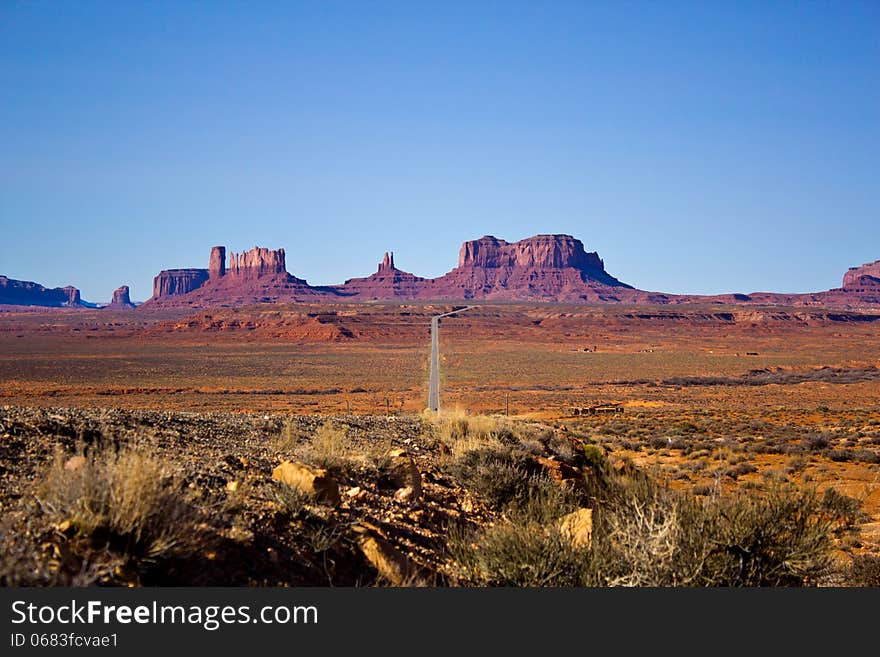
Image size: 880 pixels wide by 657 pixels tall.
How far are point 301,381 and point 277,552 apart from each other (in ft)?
162

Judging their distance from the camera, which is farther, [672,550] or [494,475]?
[494,475]

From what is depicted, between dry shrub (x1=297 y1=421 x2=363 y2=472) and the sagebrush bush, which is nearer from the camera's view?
dry shrub (x1=297 y1=421 x2=363 y2=472)

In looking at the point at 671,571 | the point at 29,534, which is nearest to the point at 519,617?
the point at 671,571

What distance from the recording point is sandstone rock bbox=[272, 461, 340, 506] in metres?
6.87

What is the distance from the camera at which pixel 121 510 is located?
15.3ft

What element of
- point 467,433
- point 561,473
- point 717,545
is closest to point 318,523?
point 717,545

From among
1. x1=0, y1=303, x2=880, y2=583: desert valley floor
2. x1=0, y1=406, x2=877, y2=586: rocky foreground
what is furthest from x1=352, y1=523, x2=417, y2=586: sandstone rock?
x1=0, y1=303, x2=880, y2=583: desert valley floor

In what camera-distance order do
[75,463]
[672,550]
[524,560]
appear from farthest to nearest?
[75,463] → [524,560] → [672,550]

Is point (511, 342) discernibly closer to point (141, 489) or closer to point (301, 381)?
point (301, 381)

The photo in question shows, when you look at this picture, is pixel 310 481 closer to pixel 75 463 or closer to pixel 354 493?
pixel 354 493

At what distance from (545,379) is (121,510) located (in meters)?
Answer: 52.8

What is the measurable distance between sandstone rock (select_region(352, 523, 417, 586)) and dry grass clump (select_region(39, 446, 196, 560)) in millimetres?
1658

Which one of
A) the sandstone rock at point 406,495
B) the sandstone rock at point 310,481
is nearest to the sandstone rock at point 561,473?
the sandstone rock at point 406,495

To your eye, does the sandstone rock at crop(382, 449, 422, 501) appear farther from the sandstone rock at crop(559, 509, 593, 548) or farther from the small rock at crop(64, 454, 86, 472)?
the small rock at crop(64, 454, 86, 472)
